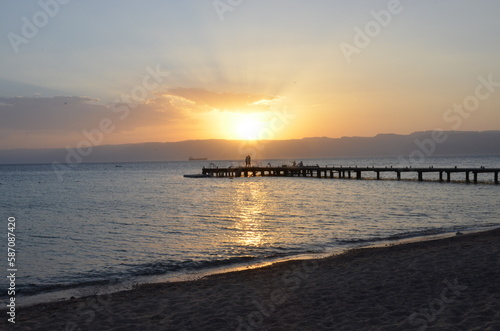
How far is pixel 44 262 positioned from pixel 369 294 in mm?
12545

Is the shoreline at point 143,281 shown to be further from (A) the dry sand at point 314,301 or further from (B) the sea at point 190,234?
(A) the dry sand at point 314,301

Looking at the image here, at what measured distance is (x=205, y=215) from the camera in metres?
30.9

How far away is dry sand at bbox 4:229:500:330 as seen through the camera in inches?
330

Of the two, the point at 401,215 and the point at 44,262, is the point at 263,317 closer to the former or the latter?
the point at 44,262

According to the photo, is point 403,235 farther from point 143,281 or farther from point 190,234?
point 143,281

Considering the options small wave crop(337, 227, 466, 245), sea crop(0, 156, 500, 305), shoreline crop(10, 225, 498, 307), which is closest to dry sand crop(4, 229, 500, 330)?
shoreline crop(10, 225, 498, 307)

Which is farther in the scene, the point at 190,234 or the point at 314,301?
the point at 190,234

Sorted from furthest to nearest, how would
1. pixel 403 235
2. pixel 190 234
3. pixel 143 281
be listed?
pixel 190 234, pixel 403 235, pixel 143 281

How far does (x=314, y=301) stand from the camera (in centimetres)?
977

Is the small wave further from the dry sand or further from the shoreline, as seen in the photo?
the dry sand

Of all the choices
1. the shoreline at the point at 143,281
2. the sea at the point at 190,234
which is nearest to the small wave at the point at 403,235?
the sea at the point at 190,234

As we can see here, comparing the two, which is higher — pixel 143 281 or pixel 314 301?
pixel 314 301

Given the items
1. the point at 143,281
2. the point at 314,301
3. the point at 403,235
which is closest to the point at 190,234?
the point at 143,281

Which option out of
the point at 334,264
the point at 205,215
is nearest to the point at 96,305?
the point at 334,264
